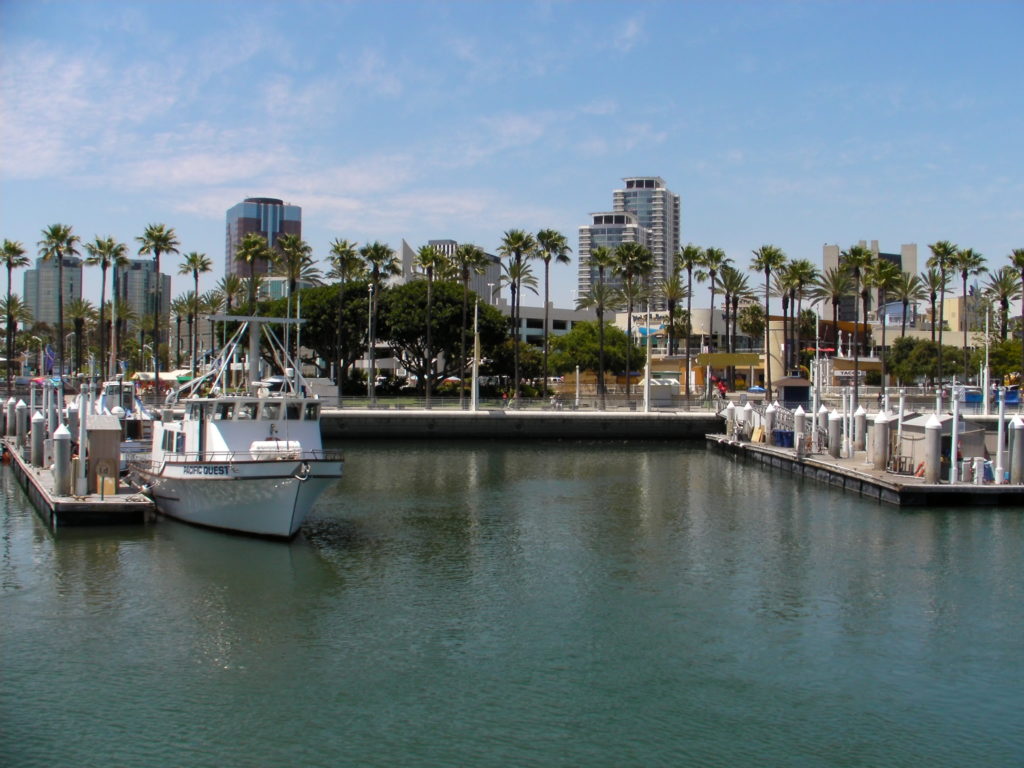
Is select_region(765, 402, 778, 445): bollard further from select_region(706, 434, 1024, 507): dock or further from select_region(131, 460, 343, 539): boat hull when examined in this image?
select_region(131, 460, 343, 539): boat hull

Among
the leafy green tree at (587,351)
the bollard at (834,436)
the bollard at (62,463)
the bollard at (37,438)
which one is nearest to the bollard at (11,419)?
the bollard at (37,438)

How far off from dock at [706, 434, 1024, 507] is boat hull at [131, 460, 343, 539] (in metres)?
23.2

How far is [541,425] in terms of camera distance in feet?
262

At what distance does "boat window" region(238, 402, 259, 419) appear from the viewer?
120ft

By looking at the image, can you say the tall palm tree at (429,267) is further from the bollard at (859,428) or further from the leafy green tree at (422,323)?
the bollard at (859,428)

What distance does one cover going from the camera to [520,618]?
2602 centimetres

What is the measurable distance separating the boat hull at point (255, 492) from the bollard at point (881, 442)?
25676 mm

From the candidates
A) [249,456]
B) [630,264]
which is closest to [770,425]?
[630,264]

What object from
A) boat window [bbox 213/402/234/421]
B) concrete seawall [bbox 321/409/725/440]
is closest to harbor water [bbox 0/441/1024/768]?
boat window [bbox 213/402/234/421]

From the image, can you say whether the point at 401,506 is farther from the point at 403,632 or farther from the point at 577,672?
the point at 577,672

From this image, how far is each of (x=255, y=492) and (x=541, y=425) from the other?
1843 inches

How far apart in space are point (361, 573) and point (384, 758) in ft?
42.7

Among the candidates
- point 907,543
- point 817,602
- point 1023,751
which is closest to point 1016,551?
point 907,543

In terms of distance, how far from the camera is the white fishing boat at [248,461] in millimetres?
34156
